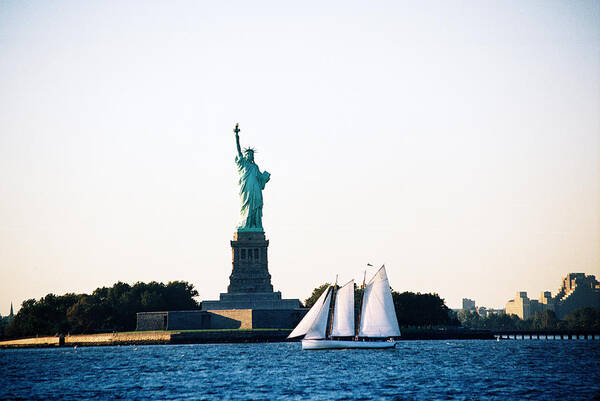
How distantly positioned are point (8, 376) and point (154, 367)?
14.1 meters

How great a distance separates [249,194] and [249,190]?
643 millimetres

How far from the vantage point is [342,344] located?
110 metres

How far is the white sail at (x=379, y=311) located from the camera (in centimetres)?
Result: 10625

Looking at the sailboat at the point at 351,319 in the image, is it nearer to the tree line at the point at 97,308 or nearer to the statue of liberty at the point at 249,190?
the statue of liberty at the point at 249,190

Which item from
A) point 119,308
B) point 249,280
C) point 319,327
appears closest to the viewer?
point 319,327

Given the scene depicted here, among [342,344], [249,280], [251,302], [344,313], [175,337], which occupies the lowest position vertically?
[342,344]

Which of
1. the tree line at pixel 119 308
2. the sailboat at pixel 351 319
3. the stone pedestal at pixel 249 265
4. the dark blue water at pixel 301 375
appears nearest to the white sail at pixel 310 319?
the sailboat at pixel 351 319

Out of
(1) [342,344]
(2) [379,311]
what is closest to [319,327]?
(1) [342,344]

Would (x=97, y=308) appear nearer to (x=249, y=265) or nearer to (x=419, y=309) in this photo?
(x=249, y=265)

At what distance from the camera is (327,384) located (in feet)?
238

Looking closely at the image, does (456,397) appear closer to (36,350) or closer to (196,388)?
(196,388)

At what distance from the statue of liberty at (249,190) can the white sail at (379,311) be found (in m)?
37.0

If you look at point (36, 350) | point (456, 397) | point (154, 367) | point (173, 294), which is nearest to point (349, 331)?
point (154, 367)

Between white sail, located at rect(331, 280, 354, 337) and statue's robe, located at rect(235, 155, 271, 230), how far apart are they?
3411 cm
